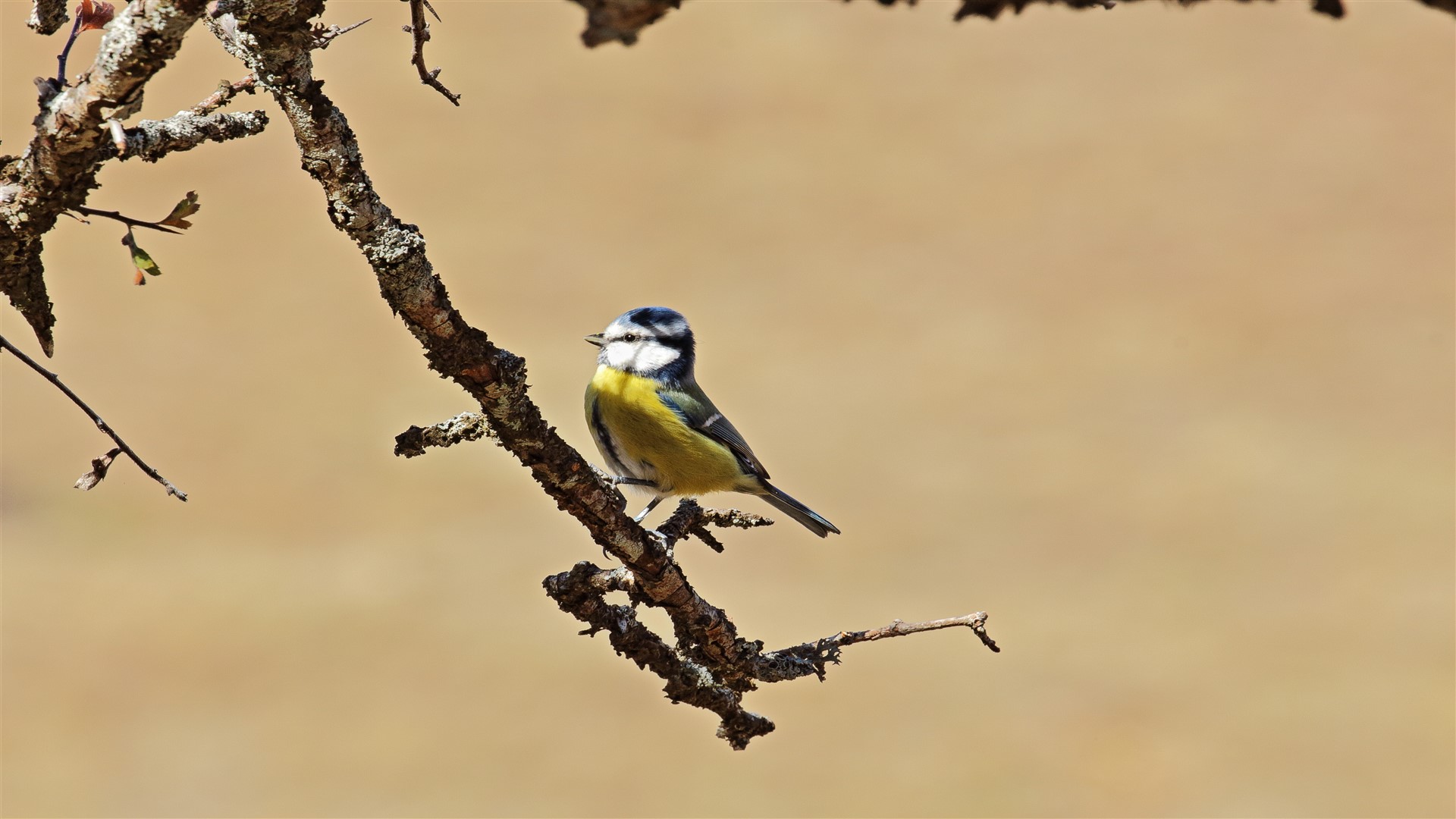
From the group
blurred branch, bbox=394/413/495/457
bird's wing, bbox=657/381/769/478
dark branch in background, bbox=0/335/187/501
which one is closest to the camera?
dark branch in background, bbox=0/335/187/501

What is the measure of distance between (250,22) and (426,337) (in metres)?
0.43

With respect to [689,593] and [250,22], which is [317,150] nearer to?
[250,22]

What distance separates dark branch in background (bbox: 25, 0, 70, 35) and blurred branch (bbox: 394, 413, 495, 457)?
0.88 m

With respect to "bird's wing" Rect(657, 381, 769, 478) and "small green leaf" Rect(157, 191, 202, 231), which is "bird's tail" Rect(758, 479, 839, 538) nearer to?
"bird's wing" Rect(657, 381, 769, 478)

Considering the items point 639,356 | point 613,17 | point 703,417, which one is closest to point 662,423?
point 703,417

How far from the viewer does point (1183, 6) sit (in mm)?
1054

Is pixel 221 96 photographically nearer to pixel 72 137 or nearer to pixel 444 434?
pixel 72 137

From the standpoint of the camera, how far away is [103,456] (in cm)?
181

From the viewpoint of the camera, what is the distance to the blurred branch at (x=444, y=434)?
1.85 metres

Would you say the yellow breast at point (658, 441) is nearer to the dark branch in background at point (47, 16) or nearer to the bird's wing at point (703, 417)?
the bird's wing at point (703, 417)

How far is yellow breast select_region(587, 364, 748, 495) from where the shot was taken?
334 cm

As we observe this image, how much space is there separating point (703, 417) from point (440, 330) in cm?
210


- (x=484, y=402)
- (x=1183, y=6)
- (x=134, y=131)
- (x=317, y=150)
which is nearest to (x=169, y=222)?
(x=134, y=131)

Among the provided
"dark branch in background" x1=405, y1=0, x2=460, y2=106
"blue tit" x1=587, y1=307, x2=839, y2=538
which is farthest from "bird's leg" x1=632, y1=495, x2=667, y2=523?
"dark branch in background" x1=405, y1=0, x2=460, y2=106
